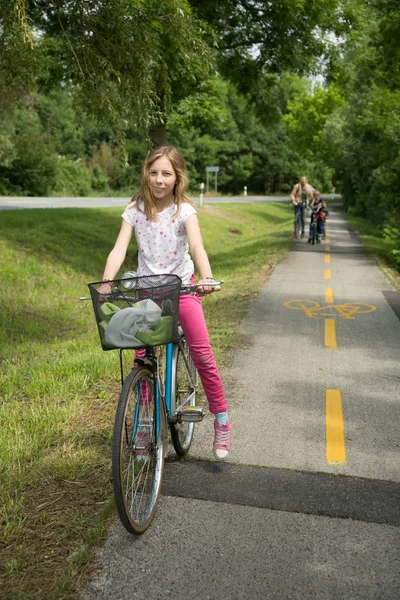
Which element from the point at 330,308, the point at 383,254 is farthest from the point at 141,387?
the point at 383,254

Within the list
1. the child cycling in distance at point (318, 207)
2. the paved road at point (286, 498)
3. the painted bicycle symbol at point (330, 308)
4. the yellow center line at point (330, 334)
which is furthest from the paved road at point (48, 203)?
the paved road at point (286, 498)

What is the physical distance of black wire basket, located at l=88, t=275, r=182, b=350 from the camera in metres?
3.35

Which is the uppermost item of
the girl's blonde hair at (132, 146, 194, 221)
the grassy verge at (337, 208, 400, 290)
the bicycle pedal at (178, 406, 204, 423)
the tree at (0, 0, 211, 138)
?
the tree at (0, 0, 211, 138)

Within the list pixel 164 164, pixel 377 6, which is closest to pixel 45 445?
pixel 164 164

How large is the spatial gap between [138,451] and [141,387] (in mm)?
340

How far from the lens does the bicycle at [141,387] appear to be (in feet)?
10.9

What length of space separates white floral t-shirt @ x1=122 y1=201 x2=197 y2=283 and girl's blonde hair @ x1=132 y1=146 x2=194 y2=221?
3 centimetres

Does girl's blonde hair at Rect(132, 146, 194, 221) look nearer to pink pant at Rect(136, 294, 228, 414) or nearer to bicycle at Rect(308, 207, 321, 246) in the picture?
pink pant at Rect(136, 294, 228, 414)

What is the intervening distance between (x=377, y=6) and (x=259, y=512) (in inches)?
602

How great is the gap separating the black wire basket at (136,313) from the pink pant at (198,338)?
496 mm

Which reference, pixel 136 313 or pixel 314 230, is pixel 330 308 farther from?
pixel 314 230

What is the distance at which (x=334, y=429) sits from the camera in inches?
202

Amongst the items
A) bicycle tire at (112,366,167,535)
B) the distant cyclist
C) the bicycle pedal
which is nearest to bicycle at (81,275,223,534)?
bicycle tire at (112,366,167,535)

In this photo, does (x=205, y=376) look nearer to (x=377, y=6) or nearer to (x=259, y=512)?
(x=259, y=512)
